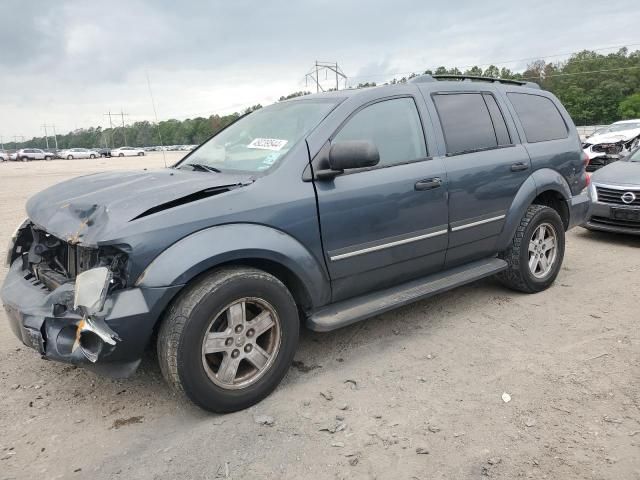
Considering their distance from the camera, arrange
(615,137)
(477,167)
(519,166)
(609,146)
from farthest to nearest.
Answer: (615,137) → (609,146) → (519,166) → (477,167)

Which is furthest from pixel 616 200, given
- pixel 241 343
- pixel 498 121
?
pixel 241 343

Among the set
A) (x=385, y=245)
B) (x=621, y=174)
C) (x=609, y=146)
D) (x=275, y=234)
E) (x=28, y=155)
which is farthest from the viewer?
(x=28, y=155)

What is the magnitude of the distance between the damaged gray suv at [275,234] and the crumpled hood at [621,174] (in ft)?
9.52

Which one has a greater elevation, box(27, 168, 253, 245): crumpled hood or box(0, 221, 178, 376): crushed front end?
box(27, 168, 253, 245): crumpled hood

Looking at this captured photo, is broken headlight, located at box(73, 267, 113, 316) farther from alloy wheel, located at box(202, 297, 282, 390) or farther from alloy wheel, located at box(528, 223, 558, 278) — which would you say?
alloy wheel, located at box(528, 223, 558, 278)

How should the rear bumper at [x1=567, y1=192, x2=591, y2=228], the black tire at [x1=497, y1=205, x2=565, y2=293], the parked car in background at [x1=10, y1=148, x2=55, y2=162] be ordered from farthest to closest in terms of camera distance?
the parked car in background at [x1=10, y1=148, x2=55, y2=162] → the rear bumper at [x1=567, y1=192, x2=591, y2=228] → the black tire at [x1=497, y1=205, x2=565, y2=293]

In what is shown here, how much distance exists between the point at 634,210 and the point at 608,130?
11806 millimetres

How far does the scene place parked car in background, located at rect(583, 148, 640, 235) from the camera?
6.48 m

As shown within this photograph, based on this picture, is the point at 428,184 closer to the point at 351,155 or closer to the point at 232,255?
the point at 351,155

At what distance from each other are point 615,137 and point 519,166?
12.8 m

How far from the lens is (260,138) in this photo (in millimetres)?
3600

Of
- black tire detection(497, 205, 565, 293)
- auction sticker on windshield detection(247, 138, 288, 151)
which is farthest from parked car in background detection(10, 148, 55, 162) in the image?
black tire detection(497, 205, 565, 293)

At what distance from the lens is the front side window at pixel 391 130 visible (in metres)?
3.46

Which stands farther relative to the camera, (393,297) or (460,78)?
(460,78)
